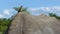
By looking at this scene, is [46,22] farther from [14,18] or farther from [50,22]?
[14,18]

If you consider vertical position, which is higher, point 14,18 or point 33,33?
point 14,18

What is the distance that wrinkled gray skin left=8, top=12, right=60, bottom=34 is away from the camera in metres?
7.73

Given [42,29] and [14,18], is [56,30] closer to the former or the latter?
[42,29]

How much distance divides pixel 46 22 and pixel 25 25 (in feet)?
2.08

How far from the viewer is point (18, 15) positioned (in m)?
8.01

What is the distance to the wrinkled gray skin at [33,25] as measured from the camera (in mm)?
7727

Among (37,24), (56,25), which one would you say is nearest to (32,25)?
(37,24)

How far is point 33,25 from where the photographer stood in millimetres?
7781

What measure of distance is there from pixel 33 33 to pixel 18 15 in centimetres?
78

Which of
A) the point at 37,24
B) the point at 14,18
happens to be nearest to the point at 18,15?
the point at 14,18

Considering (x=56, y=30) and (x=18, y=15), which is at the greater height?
(x=18, y=15)

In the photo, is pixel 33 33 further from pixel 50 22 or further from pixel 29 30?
pixel 50 22

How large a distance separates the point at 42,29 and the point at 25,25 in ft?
1.73

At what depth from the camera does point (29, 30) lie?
25.3 ft
